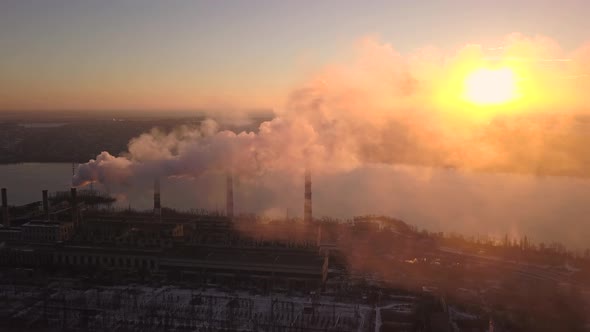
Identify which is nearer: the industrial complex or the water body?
the industrial complex

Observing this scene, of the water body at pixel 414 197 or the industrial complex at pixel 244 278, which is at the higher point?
the water body at pixel 414 197

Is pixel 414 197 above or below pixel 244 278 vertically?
above

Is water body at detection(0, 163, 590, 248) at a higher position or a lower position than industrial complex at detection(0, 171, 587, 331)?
higher

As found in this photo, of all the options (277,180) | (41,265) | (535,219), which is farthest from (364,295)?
(277,180)

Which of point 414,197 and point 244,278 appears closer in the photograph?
point 244,278

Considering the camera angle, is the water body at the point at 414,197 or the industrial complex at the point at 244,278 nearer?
the industrial complex at the point at 244,278

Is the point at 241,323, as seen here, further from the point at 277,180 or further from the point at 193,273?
the point at 277,180

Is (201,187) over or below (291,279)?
over

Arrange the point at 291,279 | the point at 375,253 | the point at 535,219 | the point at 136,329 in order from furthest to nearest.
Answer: the point at 535,219
the point at 375,253
the point at 291,279
the point at 136,329
